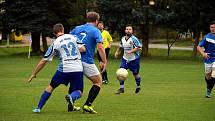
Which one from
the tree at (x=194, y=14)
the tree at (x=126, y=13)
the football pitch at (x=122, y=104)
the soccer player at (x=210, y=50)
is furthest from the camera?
the tree at (x=126, y=13)

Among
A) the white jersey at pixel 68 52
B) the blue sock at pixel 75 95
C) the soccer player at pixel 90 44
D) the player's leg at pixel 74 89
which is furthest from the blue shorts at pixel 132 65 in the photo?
the white jersey at pixel 68 52

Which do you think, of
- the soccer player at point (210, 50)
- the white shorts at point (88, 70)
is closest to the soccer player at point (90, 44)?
the white shorts at point (88, 70)

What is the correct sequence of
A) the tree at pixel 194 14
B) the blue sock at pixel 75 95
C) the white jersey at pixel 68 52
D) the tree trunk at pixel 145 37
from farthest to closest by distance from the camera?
the tree trunk at pixel 145 37, the tree at pixel 194 14, the blue sock at pixel 75 95, the white jersey at pixel 68 52

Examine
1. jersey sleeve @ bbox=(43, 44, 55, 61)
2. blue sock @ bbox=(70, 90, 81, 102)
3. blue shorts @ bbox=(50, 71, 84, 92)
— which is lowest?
blue sock @ bbox=(70, 90, 81, 102)

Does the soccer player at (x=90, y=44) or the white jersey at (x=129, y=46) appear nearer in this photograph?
the soccer player at (x=90, y=44)

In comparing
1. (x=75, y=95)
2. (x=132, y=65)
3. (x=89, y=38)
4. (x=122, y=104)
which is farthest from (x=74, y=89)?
(x=132, y=65)

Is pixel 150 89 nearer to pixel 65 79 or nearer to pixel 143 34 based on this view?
pixel 65 79

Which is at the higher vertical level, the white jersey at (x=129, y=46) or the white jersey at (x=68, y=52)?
the white jersey at (x=68, y=52)

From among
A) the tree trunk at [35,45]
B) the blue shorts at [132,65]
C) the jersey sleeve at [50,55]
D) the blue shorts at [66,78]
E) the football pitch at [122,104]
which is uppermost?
the jersey sleeve at [50,55]

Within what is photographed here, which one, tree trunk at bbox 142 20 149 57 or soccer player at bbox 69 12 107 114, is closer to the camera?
soccer player at bbox 69 12 107 114

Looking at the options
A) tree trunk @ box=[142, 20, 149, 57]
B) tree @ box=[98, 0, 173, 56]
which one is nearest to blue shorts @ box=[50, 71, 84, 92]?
tree @ box=[98, 0, 173, 56]

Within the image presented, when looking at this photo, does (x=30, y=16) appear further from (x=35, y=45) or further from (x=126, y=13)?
(x=126, y=13)

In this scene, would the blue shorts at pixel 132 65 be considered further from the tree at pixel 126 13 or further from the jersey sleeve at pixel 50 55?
the tree at pixel 126 13

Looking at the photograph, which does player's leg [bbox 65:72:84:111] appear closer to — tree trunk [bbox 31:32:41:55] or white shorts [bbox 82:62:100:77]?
white shorts [bbox 82:62:100:77]
